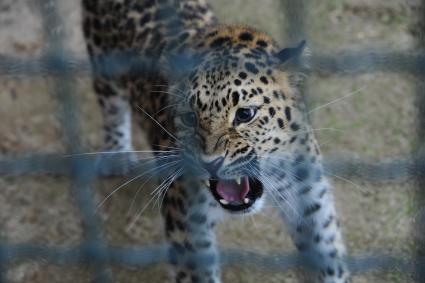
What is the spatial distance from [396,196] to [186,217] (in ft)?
4.99

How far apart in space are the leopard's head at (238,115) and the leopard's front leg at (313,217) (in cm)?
17

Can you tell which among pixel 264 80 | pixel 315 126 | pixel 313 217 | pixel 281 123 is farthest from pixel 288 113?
pixel 315 126

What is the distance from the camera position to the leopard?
10.9 feet

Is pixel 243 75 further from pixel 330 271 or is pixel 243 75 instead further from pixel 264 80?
pixel 330 271

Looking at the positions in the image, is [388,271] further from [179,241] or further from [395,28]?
[395,28]

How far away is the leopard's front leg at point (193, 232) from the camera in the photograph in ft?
11.9

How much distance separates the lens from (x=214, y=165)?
10.8 ft

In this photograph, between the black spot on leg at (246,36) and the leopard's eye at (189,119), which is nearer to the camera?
the leopard's eye at (189,119)

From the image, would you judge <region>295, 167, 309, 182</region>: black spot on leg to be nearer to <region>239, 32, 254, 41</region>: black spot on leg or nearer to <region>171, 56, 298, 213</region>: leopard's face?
<region>171, 56, 298, 213</region>: leopard's face

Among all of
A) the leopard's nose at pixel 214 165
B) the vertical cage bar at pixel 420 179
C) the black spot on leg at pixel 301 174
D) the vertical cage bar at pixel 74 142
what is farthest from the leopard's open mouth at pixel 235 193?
the vertical cage bar at pixel 420 179

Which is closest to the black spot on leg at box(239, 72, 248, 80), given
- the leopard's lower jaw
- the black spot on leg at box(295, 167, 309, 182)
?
the leopard's lower jaw

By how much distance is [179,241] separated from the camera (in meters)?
3.70

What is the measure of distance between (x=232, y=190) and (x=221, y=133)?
284 mm

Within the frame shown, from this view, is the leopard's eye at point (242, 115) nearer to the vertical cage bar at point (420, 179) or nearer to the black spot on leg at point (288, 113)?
the black spot on leg at point (288, 113)
